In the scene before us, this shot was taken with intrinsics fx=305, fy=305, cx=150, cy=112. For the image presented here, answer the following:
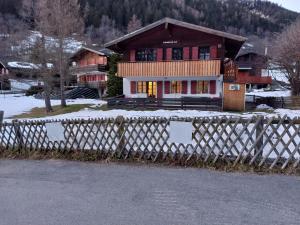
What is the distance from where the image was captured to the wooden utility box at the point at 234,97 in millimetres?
25109

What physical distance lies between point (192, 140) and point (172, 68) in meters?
19.1

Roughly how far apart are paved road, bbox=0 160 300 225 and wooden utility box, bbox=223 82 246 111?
767 inches

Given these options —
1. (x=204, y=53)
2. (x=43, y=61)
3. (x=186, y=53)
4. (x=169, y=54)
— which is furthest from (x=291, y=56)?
(x=43, y=61)

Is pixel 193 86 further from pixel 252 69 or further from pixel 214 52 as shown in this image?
pixel 252 69

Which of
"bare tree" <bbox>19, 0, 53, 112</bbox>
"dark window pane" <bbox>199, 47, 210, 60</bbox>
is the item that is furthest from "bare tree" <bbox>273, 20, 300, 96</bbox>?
"bare tree" <bbox>19, 0, 53, 112</bbox>

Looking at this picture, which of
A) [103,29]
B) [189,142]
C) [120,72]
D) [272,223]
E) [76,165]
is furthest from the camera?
[103,29]

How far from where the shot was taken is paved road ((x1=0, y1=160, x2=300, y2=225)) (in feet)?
14.5

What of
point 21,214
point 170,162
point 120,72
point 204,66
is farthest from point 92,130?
point 120,72

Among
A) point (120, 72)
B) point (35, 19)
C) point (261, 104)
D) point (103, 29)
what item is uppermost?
point (103, 29)

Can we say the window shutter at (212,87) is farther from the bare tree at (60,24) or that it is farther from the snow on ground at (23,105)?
the bare tree at (60,24)

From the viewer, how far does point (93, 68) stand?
152ft

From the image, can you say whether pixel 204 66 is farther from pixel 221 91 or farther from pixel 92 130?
pixel 92 130

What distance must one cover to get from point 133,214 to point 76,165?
332 centimetres

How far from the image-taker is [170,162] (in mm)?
7152
